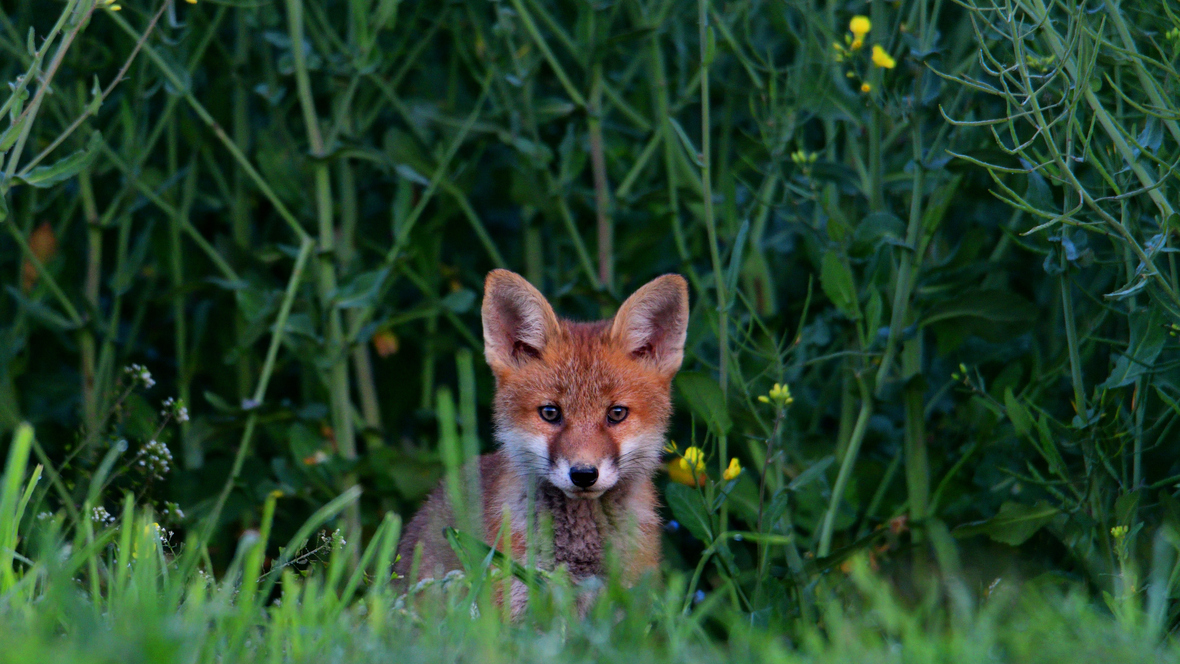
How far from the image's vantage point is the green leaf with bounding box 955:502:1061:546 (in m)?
3.39

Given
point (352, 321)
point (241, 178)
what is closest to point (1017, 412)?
point (352, 321)

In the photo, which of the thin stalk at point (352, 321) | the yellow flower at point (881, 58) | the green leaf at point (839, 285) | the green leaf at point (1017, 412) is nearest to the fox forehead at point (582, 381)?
the green leaf at point (839, 285)

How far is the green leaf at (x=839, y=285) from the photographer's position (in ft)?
11.1

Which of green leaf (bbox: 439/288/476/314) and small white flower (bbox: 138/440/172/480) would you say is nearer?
small white flower (bbox: 138/440/172/480)

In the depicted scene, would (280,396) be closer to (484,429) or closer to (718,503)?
(484,429)

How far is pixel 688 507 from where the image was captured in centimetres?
328

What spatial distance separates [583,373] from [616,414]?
0.58ft

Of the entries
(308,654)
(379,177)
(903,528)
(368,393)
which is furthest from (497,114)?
(308,654)

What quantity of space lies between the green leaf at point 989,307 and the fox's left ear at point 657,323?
86cm

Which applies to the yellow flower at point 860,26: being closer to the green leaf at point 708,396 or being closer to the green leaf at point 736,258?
the green leaf at point 736,258

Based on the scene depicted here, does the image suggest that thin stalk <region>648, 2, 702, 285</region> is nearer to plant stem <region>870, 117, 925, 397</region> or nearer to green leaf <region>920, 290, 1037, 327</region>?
plant stem <region>870, 117, 925, 397</region>

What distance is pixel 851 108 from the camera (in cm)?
364

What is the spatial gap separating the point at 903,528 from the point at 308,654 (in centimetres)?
248

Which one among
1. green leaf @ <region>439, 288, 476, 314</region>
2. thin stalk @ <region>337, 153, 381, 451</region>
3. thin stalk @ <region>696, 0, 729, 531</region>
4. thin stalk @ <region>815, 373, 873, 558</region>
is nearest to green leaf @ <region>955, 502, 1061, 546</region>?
thin stalk @ <region>815, 373, 873, 558</region>
